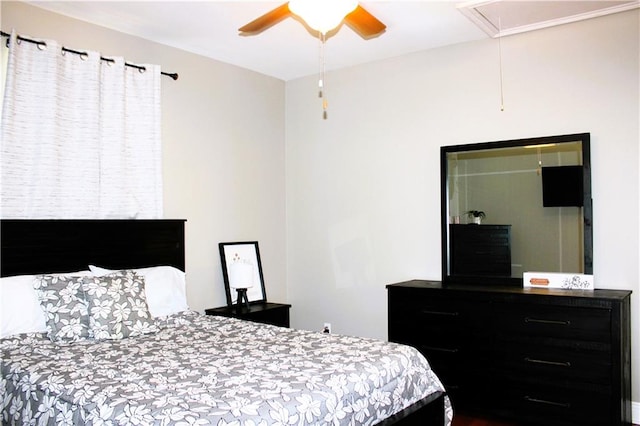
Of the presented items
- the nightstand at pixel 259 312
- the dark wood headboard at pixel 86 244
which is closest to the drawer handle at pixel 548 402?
the nightstand at pixel 259 312

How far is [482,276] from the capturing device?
151 inches

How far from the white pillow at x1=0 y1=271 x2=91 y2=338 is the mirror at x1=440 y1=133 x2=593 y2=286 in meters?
2.69

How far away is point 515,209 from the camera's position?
3732 millimetres

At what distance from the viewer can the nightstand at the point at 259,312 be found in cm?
402

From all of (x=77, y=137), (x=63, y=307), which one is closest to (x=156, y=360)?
(x=63, y=307)

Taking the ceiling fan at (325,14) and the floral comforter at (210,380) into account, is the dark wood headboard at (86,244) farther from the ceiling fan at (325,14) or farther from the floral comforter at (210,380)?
the ceiling fan at (325,14)

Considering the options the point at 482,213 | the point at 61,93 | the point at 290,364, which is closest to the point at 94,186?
the point at 61,93

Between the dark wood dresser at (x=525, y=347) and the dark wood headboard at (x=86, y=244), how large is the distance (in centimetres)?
167

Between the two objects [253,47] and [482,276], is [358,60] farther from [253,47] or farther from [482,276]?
[482,276]

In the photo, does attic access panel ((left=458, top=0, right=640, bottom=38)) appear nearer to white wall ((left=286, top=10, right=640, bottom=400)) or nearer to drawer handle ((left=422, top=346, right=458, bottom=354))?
white wall ((left=286, top=10, right=640, bottom=400))

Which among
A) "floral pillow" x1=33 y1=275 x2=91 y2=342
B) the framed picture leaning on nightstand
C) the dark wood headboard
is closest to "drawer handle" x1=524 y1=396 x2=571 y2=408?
the framed picture leaning on nightstand

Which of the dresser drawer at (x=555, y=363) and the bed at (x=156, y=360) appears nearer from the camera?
the bed at (x=156, y=360)

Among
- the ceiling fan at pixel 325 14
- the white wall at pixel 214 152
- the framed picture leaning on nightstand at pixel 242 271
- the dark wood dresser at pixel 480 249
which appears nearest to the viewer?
the ceiling fan at pixel 325 14

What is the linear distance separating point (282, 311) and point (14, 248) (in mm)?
2014
